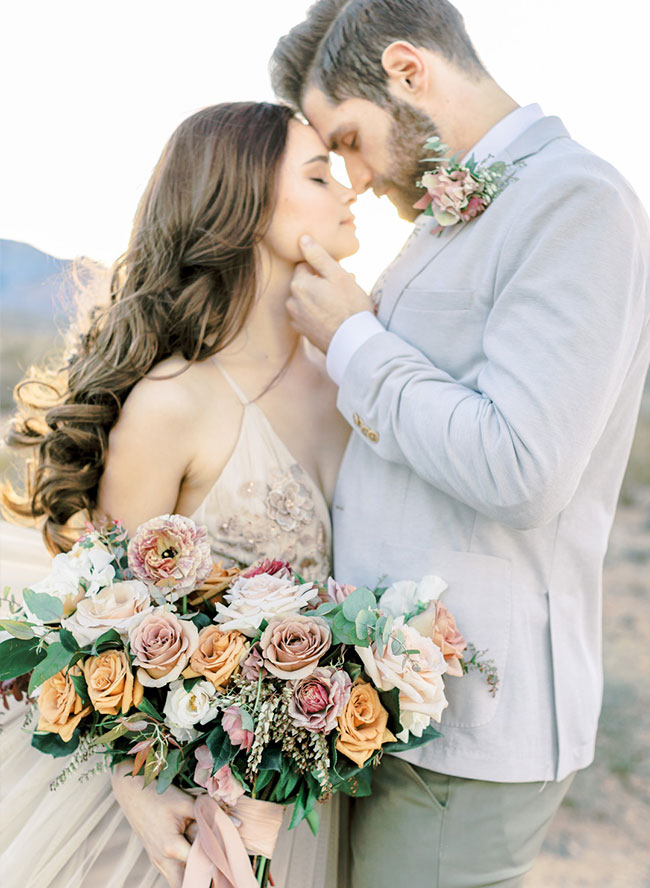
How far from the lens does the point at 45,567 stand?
7.75 feet

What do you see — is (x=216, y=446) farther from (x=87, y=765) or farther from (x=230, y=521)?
(x=87, y=765)

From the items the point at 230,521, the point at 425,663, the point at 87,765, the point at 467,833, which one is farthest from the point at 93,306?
the point at 467,833

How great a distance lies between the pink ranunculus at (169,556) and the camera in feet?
4.76

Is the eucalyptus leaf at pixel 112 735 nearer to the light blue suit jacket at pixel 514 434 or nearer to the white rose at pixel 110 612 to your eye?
the white rose at pixel 110 612

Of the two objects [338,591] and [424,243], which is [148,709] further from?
[424,243]

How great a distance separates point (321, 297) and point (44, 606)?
0.97m

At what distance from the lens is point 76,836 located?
1.64m

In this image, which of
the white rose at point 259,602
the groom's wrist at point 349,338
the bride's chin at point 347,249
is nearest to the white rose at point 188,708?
the white rose at point 259,602

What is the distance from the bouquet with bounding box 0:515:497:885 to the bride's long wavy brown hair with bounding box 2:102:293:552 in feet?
1.95

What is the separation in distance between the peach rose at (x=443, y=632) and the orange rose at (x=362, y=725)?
0.16 m

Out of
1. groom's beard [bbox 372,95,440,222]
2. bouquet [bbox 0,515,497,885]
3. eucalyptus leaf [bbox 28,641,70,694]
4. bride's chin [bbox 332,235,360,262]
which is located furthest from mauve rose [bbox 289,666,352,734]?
groom's beard [bbox 372,95,440,222]

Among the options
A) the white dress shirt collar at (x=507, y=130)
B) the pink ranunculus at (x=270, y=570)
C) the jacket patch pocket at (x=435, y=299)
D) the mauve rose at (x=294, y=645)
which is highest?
the white dress shirt collar at (x=507, y=130)

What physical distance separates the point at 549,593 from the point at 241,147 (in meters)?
1.41

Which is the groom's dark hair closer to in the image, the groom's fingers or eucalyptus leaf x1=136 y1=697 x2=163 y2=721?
the groom's fingers
